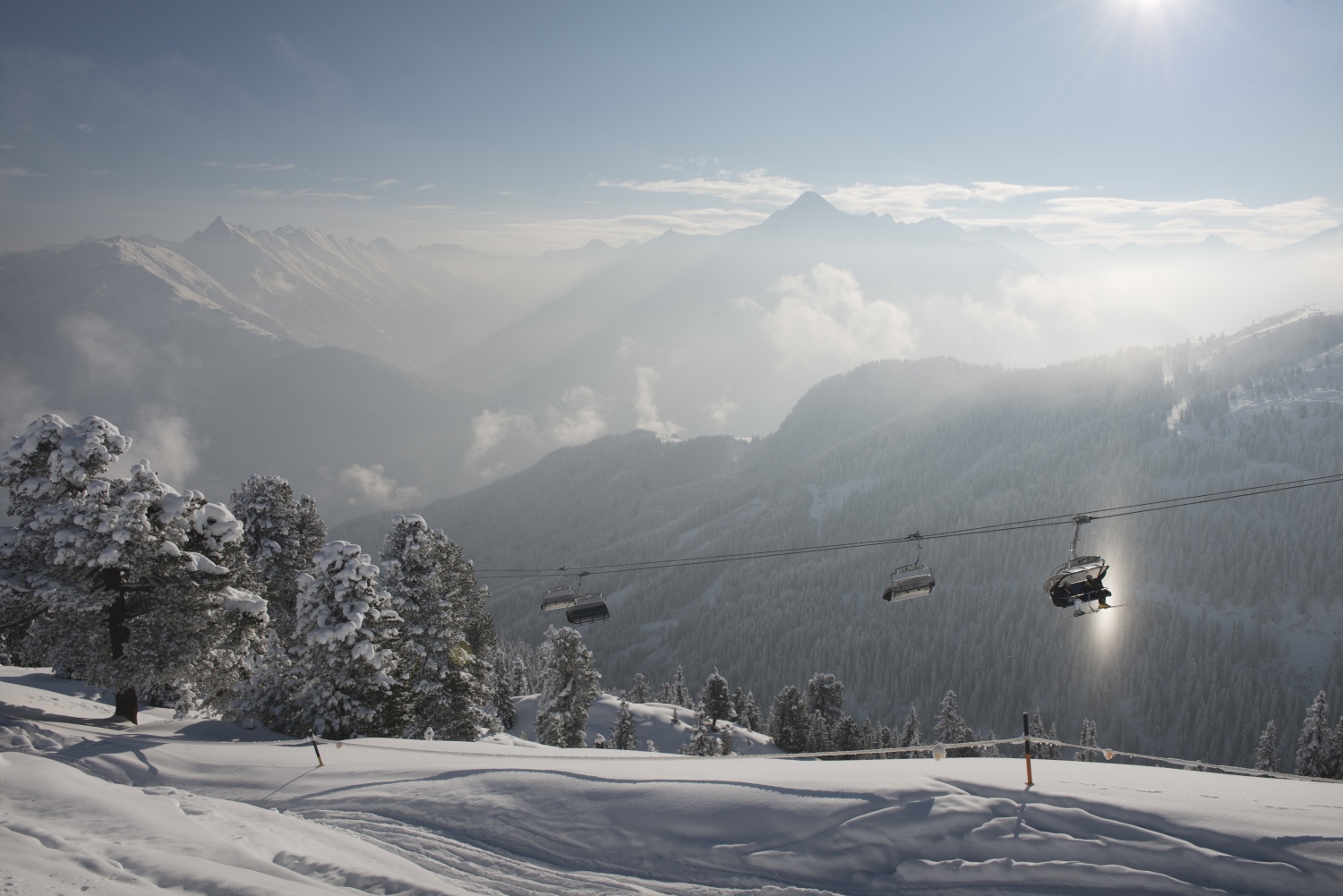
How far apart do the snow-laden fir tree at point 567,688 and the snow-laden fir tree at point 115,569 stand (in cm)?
2755

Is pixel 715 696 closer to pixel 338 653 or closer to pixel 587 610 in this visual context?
pixel 587 610

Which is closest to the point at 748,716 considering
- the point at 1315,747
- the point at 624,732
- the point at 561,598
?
the point at 624,732

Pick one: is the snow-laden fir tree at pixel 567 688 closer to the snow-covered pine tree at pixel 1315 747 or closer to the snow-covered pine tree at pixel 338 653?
the snow-covered pine tree at pixel 338 653

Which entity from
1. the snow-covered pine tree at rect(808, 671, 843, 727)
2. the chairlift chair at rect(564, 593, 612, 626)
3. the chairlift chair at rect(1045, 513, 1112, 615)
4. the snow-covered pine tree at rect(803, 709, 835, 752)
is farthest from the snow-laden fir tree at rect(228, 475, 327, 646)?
the snow-covered pine tree at rect(808, 671, 843, 727)

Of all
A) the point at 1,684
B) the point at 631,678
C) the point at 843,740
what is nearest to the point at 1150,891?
the point at 1,684

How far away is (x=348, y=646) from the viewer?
87.1 ft

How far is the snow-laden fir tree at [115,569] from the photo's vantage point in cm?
2173

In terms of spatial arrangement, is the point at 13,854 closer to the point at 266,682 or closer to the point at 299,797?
the point at 299,797

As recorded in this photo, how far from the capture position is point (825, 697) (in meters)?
74.1

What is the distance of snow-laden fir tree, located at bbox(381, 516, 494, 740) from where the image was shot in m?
33.3

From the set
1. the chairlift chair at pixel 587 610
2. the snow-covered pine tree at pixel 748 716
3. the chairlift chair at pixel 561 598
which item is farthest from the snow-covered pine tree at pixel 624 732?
the chairlift chair at pixel 587 610

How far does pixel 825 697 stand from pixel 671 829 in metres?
66.9

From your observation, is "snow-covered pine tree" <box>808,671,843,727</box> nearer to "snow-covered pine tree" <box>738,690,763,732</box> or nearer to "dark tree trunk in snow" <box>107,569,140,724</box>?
"snow-covered pine tree" <box>738,690,763,732</box>

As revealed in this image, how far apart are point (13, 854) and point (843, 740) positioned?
63512mm
